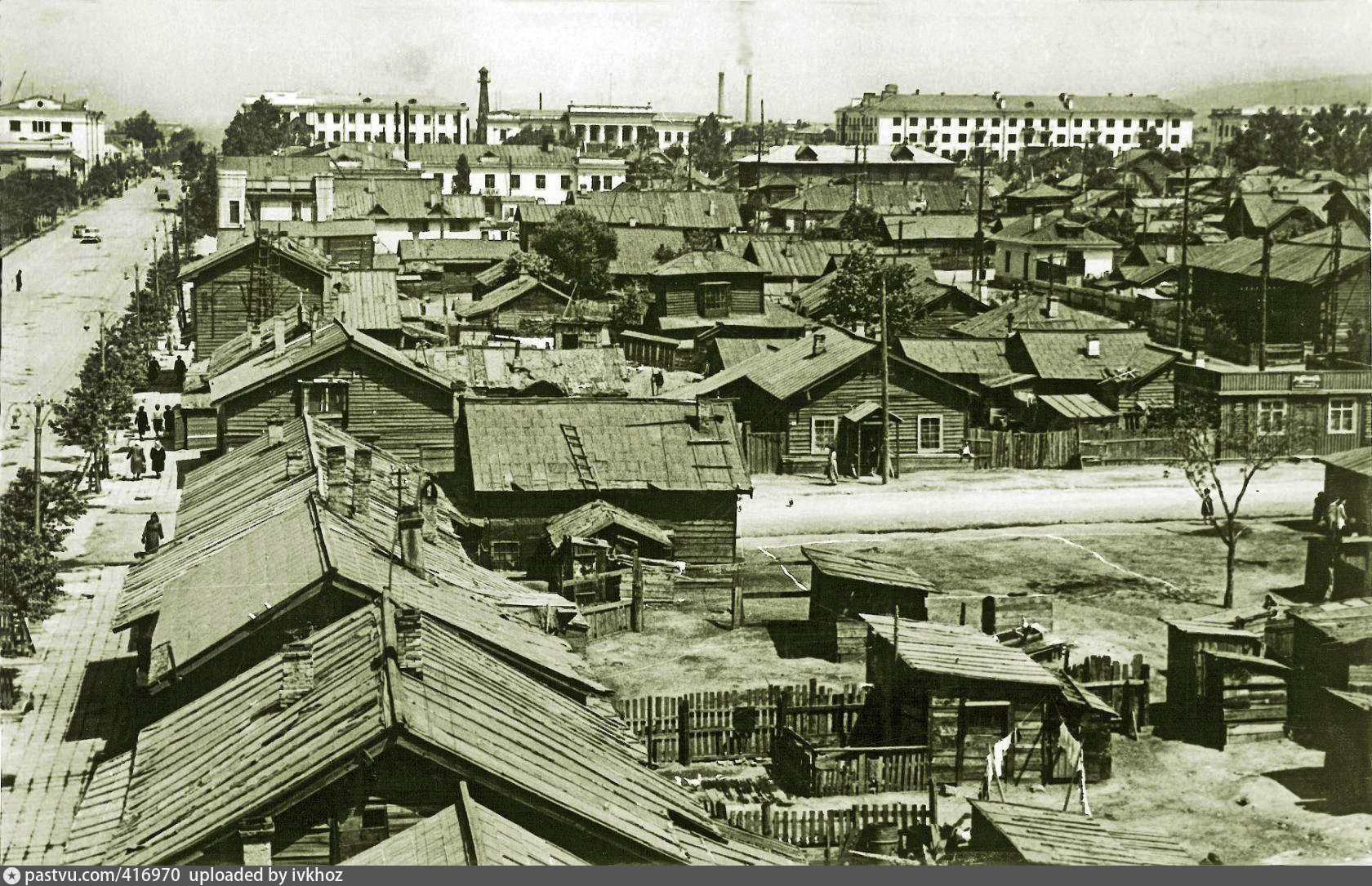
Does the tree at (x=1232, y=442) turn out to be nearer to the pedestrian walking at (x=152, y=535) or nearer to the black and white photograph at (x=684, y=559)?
the black and white photograph at (x=684, y=559)

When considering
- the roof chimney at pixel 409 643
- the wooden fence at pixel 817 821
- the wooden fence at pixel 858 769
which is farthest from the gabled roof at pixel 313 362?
the roof chimney at pixel 409 643

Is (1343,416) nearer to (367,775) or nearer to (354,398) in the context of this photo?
(354,398)

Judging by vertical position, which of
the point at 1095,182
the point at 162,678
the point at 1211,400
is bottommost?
the point at 162,678

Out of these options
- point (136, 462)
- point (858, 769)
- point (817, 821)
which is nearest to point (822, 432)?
point (136, 462)

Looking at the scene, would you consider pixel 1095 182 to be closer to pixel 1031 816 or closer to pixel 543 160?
pixel 543 160

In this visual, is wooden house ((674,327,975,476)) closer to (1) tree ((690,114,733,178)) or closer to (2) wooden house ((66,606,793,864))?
(2) wooden house ((66,606,793,864))

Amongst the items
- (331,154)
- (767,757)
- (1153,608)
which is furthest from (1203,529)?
(331,154)

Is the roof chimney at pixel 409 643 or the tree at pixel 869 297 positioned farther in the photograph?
the tree at pixel 869 297
